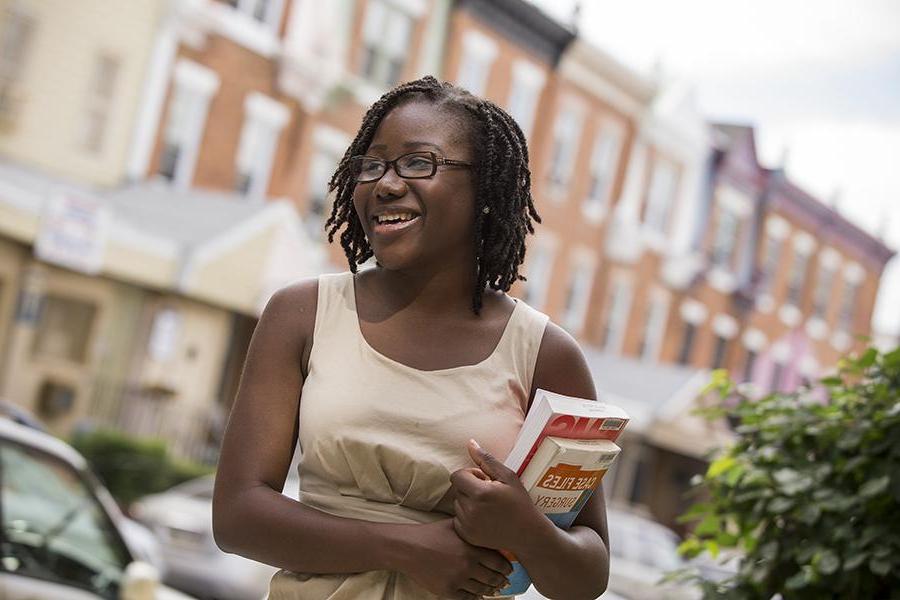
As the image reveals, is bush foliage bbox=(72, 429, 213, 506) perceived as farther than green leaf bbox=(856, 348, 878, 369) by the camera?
Yes

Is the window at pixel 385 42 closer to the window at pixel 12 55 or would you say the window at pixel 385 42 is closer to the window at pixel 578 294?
the window at pixel 12 55

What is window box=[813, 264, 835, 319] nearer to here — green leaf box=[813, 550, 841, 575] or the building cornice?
the building cornice

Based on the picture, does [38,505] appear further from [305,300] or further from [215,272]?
[215,272]

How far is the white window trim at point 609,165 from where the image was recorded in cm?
2583

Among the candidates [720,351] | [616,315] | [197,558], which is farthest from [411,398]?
[720,351]

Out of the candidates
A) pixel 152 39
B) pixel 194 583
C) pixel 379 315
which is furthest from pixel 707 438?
pixel 379 315

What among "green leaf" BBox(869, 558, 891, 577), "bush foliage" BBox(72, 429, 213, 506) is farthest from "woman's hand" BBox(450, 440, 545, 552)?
"bush foliage" BBox(72, 429, 213, 506)

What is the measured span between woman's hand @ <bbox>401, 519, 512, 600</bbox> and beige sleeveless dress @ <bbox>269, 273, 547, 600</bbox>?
76 millimetres

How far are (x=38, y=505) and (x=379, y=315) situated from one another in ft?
12.0

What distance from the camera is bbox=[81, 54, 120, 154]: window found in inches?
690

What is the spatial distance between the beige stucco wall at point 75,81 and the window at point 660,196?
502 inches

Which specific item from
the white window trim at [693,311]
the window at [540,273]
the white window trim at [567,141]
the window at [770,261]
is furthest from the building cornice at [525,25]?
the window at [770,261]

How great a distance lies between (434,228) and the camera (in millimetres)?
2162

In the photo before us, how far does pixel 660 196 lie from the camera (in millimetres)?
27766
